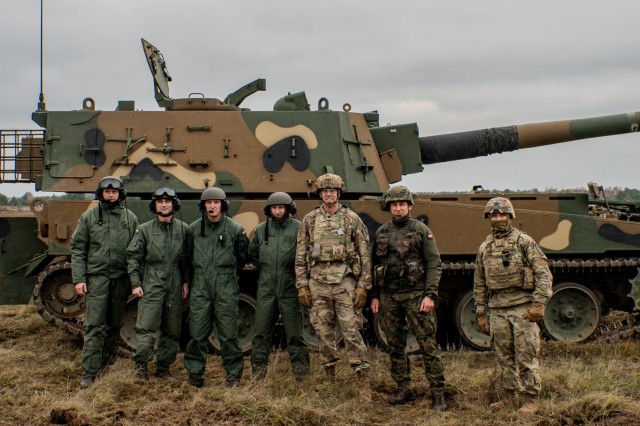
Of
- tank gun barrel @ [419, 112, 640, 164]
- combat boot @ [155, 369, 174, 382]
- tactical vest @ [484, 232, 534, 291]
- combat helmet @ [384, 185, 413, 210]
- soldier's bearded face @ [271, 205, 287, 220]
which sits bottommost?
combat boot @ [155, 369, 174, 382]

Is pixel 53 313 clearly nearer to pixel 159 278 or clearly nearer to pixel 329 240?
pixel 159 278

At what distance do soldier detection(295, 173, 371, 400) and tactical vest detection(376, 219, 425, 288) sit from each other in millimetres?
189

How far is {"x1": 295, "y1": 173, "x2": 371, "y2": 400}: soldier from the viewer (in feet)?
22.7

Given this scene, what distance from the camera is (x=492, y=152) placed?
11.3m

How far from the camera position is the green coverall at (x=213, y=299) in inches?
287

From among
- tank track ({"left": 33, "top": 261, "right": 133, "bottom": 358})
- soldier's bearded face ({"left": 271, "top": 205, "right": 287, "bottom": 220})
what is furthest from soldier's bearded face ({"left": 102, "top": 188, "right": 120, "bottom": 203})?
tank track ({"left": 33, "top": 261, "right": 133, "bottom": 358})

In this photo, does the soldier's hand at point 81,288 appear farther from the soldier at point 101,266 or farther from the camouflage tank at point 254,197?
the camouflage tank at point 254,197

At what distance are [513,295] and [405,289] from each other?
1.01 meters

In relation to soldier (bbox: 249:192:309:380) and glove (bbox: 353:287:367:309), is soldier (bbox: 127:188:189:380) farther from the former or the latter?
glove (bbox: 353:287:367:309)

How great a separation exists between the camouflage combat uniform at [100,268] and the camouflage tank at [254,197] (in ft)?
5.34

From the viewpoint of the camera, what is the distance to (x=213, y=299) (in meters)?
7.35

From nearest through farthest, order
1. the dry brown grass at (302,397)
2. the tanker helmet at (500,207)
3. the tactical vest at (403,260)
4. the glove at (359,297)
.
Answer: the dry brown grass at (302,397)
the tanker helmet at (500,207)
the tactical vest at (403,260)
the glove at (359,297)

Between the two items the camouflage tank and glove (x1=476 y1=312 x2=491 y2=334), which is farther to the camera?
the camouflage tank

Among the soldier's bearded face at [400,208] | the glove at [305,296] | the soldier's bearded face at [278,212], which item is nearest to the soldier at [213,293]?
the soldier's bearded face at [278,212]
